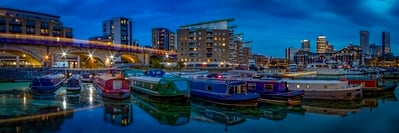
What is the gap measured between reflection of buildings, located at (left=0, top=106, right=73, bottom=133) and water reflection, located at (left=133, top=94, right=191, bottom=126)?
658 centimetres

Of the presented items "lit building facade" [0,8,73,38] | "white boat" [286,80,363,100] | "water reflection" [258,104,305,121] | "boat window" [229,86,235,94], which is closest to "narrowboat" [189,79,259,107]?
"boat window" [229,86,235,94]

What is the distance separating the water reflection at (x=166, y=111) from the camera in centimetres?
2349

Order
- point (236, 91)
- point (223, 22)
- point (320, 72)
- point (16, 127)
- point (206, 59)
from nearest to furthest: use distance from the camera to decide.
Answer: point (16, 127)
point (236, 91)
point (320, 72)
point (206, 59)
point (223, 22)

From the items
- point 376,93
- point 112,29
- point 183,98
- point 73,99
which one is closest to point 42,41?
point 73,99

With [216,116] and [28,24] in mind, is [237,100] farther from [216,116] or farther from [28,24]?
[28,24]

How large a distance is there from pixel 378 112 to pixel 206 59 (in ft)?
280

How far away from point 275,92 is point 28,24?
94314mm

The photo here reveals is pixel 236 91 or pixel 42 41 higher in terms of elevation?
pixel 42 41

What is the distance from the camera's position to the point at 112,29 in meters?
180

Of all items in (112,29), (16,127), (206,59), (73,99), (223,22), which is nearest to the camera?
(16,127)

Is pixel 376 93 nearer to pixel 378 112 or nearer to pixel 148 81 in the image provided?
pixel 378 112

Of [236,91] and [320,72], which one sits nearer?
[236,91]

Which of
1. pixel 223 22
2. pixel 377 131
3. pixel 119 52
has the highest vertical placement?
pixel 223 22

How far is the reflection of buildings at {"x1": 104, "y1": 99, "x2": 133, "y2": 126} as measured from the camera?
22953 mm
